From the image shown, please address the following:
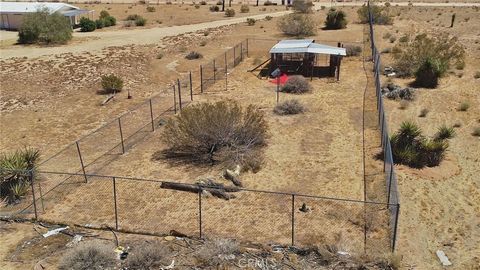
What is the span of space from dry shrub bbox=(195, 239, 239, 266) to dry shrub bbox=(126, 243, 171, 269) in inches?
36.3

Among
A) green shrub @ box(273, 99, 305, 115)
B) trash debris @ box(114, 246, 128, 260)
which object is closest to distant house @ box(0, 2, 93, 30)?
green shrub @ box(273, 99, 305, 115)

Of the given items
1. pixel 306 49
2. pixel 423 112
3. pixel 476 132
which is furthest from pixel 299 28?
pixel 476 132

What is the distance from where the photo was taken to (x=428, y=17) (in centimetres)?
6359

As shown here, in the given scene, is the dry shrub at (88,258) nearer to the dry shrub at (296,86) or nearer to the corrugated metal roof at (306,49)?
the dry shrub at (296,86)

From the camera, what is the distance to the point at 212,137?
68.7 feet

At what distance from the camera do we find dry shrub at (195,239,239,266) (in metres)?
13.6

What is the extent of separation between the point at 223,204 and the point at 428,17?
5548 cm

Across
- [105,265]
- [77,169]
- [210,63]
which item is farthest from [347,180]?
[210,63]

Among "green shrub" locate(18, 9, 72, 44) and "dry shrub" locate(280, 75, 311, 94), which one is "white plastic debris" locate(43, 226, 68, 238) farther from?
"green shrub" locate(18, 9, 72, 44)

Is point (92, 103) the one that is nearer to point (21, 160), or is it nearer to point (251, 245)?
point (21, 160)

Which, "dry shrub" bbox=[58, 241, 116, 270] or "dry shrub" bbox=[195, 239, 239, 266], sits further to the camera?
"dry shrub" bbox=[195, 239, 239, 266]

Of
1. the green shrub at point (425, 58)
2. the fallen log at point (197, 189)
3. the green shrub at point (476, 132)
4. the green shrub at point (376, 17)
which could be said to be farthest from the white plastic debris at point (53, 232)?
the green shrub at point (376, 17)

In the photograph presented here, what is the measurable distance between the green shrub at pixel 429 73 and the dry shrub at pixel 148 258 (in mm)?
23551

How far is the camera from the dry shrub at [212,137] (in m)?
20.9
